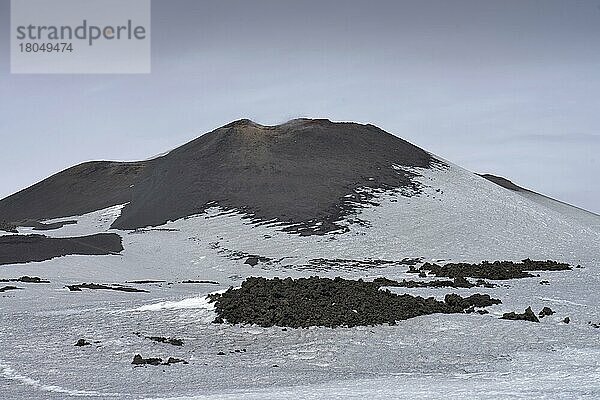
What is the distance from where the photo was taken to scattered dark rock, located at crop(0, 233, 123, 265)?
36.4 m

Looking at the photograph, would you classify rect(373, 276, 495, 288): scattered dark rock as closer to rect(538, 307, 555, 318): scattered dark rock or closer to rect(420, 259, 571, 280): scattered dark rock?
rect(420, 259, 571, 280): scattered dark rock

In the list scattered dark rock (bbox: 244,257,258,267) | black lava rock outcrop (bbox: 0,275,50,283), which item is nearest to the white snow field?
black lava rock outcrop (bbox: 0,275,50,283)

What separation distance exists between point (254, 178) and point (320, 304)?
1559 inches

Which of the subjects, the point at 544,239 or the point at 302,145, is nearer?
the point at 544,239

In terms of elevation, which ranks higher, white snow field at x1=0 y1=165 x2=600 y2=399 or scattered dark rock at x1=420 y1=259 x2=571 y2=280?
scattered dark rock at x1=420 y1=259 x2=571 y2=280

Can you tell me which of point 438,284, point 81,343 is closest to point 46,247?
point 438,284

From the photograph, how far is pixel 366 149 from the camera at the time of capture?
6550 cm

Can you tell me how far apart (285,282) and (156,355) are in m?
6.69

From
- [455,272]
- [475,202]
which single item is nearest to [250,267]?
[455,272]

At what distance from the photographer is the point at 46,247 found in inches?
1527

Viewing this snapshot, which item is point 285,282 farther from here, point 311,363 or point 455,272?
point 455,272

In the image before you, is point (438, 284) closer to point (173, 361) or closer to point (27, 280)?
point (173, 361)

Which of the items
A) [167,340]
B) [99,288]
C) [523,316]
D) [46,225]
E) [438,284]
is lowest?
[167,340]

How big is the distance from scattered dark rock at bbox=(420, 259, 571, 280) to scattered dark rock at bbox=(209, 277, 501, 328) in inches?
395
